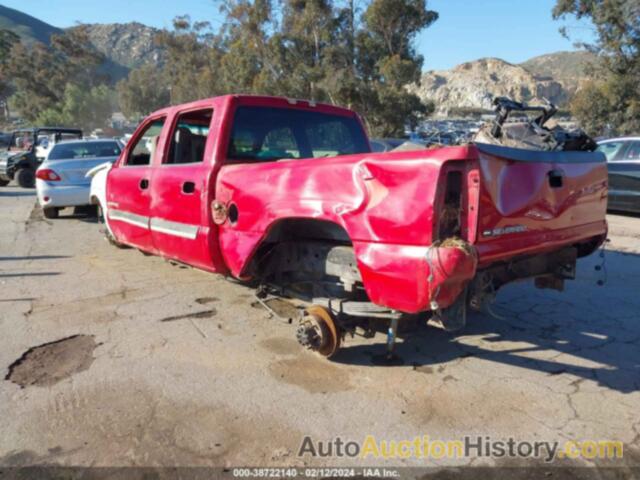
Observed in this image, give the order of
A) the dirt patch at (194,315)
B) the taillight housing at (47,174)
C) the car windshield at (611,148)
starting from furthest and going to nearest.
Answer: the car windshield at (611,148) < the taillight housing at (47,174) < the dirt patch at (194,315)

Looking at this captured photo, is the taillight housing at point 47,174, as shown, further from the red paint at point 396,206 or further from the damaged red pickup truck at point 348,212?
the red paint at point 396,206

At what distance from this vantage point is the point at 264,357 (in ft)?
13.1

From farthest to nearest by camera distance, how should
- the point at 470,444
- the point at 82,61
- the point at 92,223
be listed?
1. the point at 82,61
2. the point at 92,223
3. the point at 470,444

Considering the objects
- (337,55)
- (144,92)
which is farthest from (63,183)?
(144,92)

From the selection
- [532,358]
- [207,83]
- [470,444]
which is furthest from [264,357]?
[207,83]

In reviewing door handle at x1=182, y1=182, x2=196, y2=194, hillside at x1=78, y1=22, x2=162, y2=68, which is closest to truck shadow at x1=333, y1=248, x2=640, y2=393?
door handle at x1=182, y1=182, x2=196, y2=194

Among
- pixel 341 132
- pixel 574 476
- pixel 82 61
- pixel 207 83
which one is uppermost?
pixel 82 61

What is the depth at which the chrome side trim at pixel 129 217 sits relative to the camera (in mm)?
5293

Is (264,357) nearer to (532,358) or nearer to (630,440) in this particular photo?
(532,358)

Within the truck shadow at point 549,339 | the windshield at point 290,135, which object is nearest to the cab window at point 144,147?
the windshield at point 290,135

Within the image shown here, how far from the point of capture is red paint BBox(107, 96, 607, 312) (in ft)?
9.42

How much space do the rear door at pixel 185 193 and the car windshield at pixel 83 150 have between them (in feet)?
22.8

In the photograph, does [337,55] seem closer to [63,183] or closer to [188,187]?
[63,183]

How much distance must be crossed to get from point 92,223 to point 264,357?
7419mm
